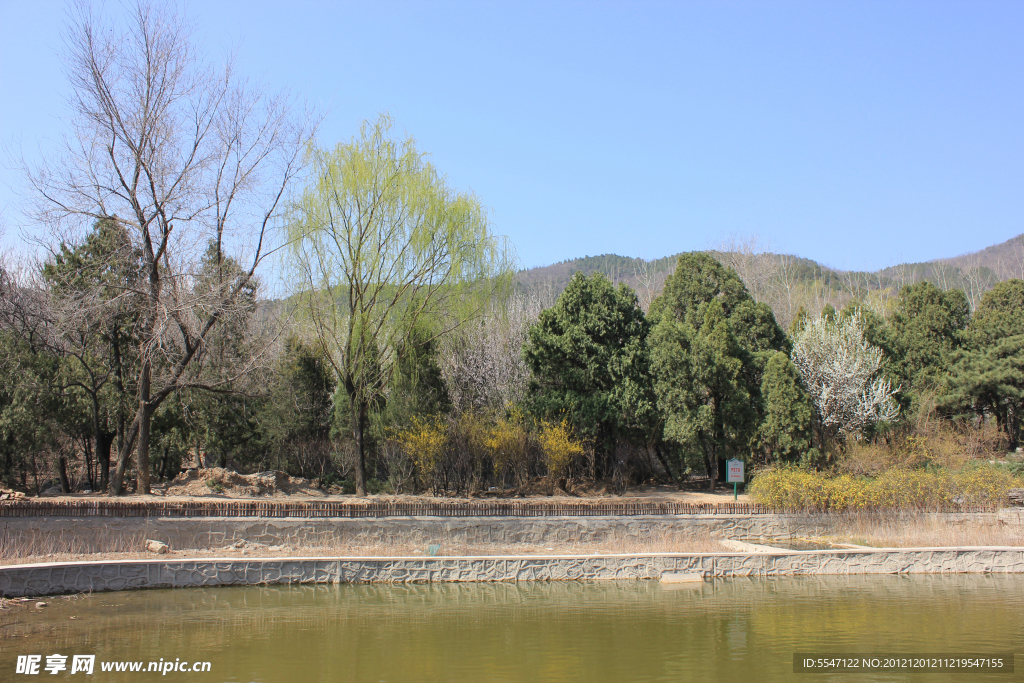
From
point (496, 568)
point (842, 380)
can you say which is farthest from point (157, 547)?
point (842, 380)

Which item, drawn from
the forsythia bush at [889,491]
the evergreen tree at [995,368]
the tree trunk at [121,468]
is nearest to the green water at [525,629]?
the forsythia bush at [889,491]

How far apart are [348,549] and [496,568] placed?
4.35 metres

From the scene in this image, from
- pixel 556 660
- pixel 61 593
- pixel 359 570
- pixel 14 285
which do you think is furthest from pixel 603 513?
A: pixel 14 285

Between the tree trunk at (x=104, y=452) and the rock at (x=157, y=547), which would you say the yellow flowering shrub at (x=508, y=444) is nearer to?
the rock at (x=157, y=547)

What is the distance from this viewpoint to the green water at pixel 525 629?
9117 mm

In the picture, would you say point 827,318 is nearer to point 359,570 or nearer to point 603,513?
point 603,513

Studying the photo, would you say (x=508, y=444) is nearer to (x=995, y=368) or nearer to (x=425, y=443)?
(x=425, y=443)

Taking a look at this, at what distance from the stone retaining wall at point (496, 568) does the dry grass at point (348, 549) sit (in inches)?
46.1

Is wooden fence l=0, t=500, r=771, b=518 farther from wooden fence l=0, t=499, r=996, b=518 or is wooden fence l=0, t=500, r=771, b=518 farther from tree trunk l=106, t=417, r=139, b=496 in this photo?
tree trunk l=106, t=417, r=139, b=496

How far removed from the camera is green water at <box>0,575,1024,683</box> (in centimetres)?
912

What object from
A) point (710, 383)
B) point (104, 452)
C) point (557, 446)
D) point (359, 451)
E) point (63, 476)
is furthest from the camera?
point (710, 383)

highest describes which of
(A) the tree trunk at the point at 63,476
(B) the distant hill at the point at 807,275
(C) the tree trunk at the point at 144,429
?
(B) the distant hill at the point at 807,275

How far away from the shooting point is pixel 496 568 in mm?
14930

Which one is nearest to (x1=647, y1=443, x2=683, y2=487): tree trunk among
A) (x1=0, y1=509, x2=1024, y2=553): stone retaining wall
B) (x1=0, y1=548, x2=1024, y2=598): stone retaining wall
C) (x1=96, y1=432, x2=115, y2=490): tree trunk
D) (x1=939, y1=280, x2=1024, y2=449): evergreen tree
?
(x1=0, y1=509, x2=1024, y2=553): stone retaining wall
